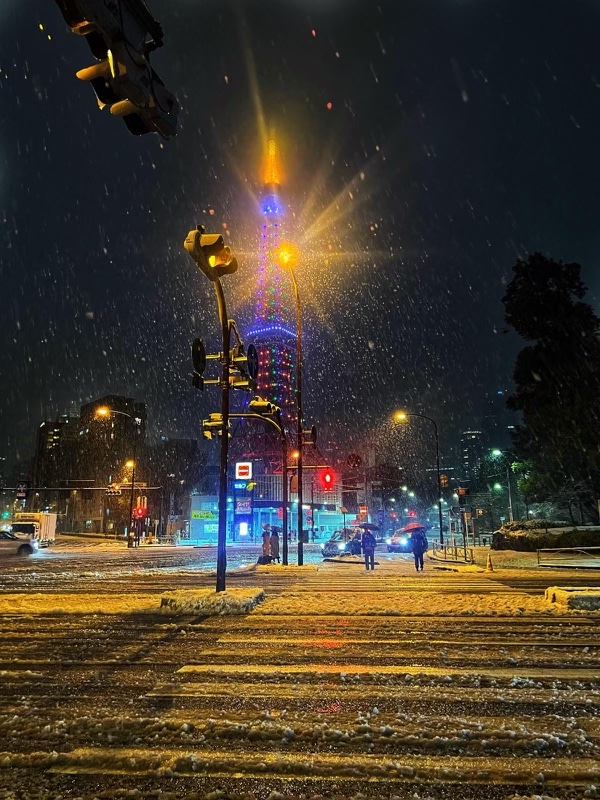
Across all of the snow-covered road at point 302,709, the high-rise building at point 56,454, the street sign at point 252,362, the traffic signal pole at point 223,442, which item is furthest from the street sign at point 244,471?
the high-rise building at point 56,454

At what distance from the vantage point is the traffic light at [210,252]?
10.4m

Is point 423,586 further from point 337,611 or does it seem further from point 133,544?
point 133,544

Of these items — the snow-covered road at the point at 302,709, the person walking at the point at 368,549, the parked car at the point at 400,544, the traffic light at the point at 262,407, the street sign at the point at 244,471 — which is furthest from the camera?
the parked car at the point at 400,544

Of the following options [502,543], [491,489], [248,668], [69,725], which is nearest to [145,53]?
[69,725]

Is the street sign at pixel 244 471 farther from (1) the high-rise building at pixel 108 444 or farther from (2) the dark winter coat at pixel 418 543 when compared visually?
(1) the high-rise building at pixel 108 444

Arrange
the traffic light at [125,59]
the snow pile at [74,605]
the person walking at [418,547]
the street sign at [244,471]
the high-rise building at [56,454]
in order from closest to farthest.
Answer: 1. the traffic light at [125,59]
2. the snow pile at [74,605]
3. the person walking at [418,547]
4. the street sign at [244,471]
5. the high-rise building at [56,454]

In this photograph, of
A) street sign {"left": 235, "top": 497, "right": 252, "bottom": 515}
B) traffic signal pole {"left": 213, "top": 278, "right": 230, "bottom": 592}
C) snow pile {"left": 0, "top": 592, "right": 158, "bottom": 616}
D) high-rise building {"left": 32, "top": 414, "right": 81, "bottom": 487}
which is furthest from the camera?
high-rise building {"left": 32, "top": 414, "right": 81, "bottom": 487}

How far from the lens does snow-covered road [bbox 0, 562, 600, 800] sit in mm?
Result: 3404

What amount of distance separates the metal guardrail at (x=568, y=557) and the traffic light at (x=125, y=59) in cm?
2469

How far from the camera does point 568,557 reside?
27953mm

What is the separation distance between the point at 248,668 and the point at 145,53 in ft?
21.1

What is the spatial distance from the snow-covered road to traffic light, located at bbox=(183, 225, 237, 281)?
265 inches

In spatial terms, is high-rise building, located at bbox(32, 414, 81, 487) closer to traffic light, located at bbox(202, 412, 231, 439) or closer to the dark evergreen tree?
the dark evergreen tree

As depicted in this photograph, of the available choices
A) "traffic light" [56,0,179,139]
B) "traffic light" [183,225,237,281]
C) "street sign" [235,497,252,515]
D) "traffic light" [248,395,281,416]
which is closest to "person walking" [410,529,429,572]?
"traffic light" [248,395,281,416]
